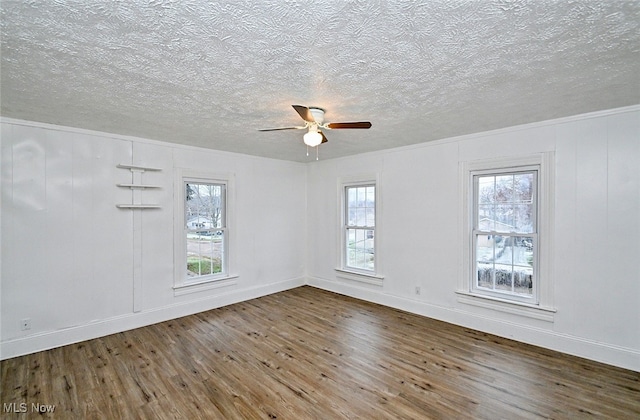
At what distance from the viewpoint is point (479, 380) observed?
2.62m

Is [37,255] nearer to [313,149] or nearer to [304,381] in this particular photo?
[304,381]

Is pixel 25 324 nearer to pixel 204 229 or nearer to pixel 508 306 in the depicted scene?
pixel 204 229

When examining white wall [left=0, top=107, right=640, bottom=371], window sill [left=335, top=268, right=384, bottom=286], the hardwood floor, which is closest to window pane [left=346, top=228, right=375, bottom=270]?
window sill [left=335, top=268, right=384, bottom=286]

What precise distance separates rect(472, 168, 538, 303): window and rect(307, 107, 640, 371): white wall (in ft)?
0.76

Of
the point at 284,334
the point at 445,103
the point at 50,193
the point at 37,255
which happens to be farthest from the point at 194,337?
the point at 445,103

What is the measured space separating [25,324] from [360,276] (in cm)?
433

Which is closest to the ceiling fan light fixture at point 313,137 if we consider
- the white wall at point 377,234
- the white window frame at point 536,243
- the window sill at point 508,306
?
the white wall at point 377,234

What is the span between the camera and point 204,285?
454 centimetres

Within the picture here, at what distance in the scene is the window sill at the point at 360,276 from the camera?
483cm

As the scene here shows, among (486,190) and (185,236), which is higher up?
(486,190)

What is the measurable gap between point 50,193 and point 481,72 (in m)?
4.46

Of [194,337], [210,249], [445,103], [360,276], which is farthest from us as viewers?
[360,276]

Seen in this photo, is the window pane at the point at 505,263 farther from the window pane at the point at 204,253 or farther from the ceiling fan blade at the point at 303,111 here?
the window pane at the point at 204,253

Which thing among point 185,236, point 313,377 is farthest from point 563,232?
point 185,236
